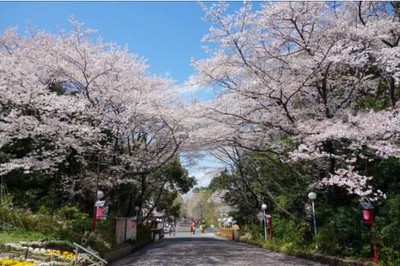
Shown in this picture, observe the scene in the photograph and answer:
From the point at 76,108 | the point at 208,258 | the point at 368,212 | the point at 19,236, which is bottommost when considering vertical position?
the point at 208,258

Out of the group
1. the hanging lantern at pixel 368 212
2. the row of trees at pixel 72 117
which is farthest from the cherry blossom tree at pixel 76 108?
the hanging lantern at pixel 368 212

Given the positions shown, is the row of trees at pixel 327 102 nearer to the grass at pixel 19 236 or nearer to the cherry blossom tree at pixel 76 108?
the cherry blossom tree at pixel 76 108

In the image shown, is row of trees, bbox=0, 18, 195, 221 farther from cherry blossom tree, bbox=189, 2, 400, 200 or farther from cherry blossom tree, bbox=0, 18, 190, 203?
cherry blossom tree, bbox=189, 2, 400, 200

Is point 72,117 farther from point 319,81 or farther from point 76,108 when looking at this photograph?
point 319,81

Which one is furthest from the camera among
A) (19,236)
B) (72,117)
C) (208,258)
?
(72,117)

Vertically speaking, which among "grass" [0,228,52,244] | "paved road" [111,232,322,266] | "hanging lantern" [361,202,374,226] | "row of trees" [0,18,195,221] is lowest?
"paved road" [111,232,322,266]

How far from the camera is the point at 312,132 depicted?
451 inches

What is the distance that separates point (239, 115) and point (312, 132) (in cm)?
312

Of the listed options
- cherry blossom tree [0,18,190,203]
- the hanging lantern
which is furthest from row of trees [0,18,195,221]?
the hanging lantern

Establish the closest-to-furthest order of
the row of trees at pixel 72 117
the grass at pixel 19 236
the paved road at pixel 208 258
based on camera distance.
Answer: the grass at pixel 19 236, the paved road at pixel 208 258, the row of trees at pixel 72 117

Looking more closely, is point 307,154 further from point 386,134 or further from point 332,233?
point 332,233

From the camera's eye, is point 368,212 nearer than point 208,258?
Yes

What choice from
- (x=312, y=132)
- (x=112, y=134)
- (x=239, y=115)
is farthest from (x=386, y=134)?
(x=112, y=134)

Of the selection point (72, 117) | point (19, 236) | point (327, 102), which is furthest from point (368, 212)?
point (72, 117)
